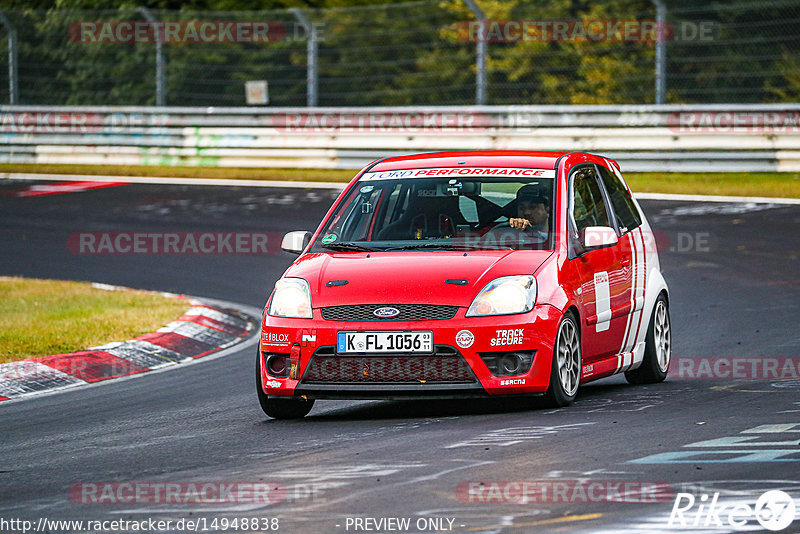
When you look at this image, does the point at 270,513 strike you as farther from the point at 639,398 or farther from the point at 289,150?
the point at 289,150

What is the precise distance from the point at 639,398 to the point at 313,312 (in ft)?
6.81

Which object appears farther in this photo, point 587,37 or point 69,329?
point 587,37

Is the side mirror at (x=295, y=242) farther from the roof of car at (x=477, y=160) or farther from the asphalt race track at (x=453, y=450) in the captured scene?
the asphalt race track at (x=453, y=450)

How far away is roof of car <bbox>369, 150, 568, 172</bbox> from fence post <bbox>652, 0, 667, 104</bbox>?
43.0 ft

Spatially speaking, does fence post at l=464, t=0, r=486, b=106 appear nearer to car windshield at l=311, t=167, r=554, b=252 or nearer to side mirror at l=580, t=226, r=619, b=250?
car windshield at l=311, t=167, r=554, b=252

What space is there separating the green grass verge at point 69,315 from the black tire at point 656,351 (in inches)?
164

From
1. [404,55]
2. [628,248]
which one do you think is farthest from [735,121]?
[628,248]

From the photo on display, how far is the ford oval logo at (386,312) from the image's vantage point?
7.93 meters

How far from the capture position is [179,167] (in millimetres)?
27188

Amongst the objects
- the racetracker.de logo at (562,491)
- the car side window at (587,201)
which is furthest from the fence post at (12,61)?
the racetracker.de logo at (562,491)

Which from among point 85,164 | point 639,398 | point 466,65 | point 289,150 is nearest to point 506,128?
point 466,65

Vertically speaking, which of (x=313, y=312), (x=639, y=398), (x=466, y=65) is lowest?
(x=639, y=398)

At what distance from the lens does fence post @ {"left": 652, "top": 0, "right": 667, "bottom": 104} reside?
72.4 ft

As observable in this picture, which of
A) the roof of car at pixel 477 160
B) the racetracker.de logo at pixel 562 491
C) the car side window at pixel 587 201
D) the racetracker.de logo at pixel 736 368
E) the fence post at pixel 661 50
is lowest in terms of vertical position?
the racetracker.de logo at pixel 736 368
